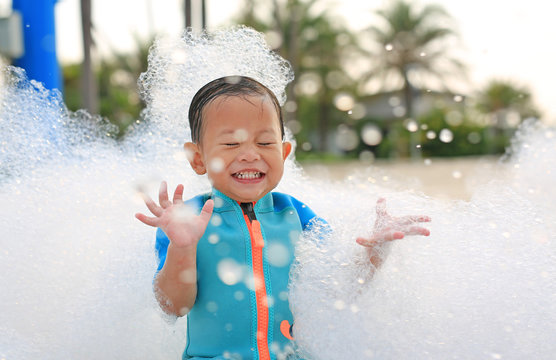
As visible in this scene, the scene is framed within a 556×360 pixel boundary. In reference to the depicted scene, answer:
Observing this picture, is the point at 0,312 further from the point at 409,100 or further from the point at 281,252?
the point at 409,100

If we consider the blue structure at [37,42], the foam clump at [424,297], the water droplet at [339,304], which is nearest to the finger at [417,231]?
the foam clump at [424,297]

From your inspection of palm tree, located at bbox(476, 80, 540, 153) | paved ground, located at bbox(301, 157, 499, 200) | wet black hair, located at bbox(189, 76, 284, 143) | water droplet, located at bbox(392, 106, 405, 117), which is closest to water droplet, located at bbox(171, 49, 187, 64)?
wet black hair, located at bbox(189, 76, 284, 143)

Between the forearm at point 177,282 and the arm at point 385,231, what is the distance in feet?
1.28

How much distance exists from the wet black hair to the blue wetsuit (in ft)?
0.78

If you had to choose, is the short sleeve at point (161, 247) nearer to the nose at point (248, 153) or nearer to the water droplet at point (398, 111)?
the nose at point (248, 153)

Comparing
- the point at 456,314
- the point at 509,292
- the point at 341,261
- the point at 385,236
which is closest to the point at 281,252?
the point at 341,261

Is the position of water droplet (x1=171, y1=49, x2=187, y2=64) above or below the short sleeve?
above

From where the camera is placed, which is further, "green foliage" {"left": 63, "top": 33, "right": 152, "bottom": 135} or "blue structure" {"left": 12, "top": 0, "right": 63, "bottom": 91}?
"green foliage" {"left": 63, "top": 33, "right": 152, "bottom": 135}

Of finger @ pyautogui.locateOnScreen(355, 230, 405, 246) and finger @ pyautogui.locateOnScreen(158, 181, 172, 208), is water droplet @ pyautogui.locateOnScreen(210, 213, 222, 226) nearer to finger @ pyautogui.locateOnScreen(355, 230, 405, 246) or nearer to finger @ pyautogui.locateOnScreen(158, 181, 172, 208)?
finger @ pyautogui.locateOnScreen(158, 181, 172, 208)

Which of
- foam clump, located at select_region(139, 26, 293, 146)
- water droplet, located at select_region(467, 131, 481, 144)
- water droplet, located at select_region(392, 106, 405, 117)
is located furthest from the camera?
water droplet, located at select_region(392, 106, 405, 117)

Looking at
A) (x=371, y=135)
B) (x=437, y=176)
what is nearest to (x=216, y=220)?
(x=437, y=176)

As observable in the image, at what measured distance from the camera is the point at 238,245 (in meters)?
1.42

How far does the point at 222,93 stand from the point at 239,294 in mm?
485

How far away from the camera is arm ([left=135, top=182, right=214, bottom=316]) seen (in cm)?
127
